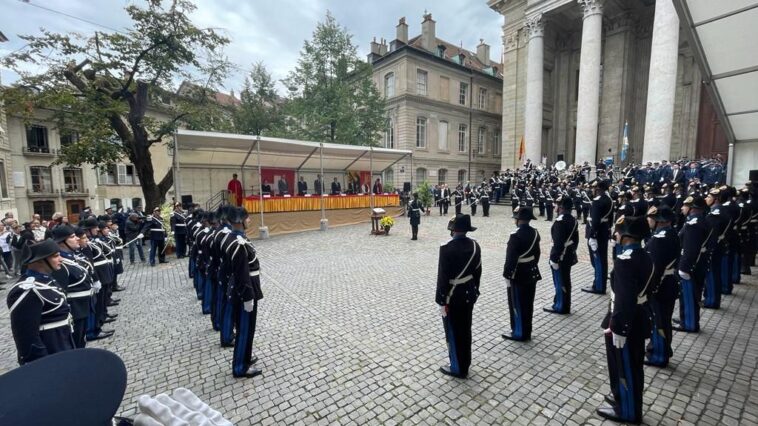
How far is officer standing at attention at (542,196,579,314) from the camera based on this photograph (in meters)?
5.73

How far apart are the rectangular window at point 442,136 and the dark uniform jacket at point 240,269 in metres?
33.5

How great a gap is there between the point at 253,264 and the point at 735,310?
330 inches

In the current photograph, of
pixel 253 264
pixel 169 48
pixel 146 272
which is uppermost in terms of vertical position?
pixel 169 48

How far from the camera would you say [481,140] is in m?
39.7

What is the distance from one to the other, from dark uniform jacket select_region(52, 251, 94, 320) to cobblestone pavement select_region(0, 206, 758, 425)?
95 cm

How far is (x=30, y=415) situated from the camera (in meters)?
1.09

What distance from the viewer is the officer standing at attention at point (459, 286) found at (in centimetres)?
395

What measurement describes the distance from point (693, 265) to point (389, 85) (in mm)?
33053

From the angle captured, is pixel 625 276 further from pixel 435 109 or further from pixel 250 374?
pixel 435 109

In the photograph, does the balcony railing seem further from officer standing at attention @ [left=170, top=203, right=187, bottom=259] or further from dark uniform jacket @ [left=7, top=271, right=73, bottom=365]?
dark uniform jacket @ [left=7, top=271, right=73, bottom=365]

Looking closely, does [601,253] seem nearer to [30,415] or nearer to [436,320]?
[436,320]

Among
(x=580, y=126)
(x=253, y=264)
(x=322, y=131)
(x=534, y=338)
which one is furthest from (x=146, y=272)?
(x=580, y=126)

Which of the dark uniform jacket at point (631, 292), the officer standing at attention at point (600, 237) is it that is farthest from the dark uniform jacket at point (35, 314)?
the officer standing at attention at point (600, 237)

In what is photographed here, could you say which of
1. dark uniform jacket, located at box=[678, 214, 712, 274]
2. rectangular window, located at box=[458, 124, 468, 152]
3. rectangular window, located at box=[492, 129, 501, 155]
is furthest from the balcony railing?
rectangular window, located at box=[492, 129, 501, 155]
